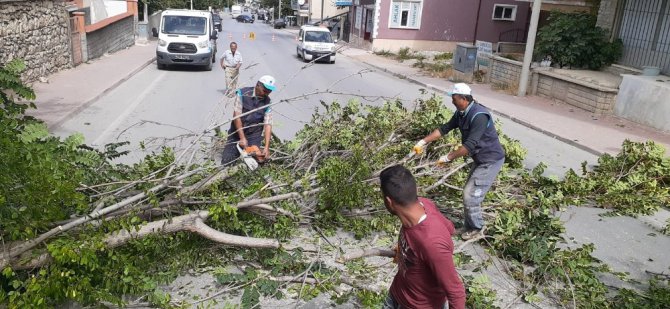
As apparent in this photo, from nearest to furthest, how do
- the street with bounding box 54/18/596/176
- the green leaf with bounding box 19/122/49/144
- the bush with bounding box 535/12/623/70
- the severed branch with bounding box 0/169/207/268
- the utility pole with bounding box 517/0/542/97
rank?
the severed branch with bounding box 0/169/207/268 → the green leaf with bounding box 19/122/49/144 → the street with bounding box 54/18/596/176 → the utility pole with bounding box 517/0/542/97 → the bush with bounding box 535/12/623/70

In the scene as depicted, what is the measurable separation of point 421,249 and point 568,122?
1232 cm

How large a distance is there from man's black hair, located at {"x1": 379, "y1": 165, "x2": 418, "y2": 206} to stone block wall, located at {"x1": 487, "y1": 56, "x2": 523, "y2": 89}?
1659cm

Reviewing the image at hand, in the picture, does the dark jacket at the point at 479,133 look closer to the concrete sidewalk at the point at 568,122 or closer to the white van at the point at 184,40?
the concrete sidewalk at the point at 568,122

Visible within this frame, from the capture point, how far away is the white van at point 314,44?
25.3m

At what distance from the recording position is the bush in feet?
58.4

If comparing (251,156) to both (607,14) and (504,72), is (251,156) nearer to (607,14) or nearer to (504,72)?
(504,72)

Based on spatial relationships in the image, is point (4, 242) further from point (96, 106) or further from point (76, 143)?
point (96, 106)

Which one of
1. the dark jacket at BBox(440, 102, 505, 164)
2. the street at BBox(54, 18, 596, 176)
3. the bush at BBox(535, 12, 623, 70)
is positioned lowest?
the street at BBox(54, 18, 596, 176)

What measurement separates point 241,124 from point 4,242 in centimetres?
274

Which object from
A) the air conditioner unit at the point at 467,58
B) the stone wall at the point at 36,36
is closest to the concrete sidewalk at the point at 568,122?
the air conditioner unit at the point at 467,58

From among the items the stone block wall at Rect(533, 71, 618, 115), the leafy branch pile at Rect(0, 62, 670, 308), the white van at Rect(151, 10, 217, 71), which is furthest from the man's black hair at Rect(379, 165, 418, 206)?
the white van at Rect(151, 10, 217, 71)

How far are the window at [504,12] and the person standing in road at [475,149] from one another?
33102 millimetres

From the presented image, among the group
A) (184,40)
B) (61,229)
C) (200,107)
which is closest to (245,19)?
(184,40)

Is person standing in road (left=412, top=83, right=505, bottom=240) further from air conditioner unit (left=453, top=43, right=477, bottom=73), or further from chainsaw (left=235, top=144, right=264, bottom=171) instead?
air conditioner unit (left=453, top=43, right=477, bottom=73)
